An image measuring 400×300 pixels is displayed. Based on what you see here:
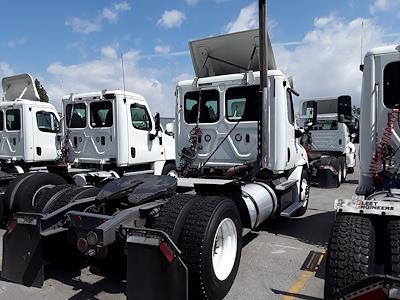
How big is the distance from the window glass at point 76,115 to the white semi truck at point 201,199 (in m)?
3.17

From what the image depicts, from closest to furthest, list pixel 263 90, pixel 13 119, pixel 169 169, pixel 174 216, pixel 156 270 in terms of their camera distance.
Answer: pixel 156 270 → pixel 174 216 → pixel 263 90 → pixel 13 119 → pixel 169 169

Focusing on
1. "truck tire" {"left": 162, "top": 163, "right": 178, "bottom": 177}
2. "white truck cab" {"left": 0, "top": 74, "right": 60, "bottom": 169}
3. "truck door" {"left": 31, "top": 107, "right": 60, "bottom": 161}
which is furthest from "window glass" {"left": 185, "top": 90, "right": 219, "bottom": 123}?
"truck door" {"left": 31, "top": 107, "right": 60, "bottom": 161}

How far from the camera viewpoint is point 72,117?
30.2 feet

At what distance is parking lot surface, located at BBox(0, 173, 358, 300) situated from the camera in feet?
13.4

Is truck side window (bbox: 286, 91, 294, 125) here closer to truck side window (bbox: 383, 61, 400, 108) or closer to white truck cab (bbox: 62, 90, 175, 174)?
truck side window (bbox: 383, 61, 400, 108)

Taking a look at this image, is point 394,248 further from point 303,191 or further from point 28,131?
point 28,131

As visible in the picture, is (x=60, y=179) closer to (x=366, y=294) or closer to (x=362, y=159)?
(x=362, y=159)

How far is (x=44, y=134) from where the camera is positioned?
10062 mm

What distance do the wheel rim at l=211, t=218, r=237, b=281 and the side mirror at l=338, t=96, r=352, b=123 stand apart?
2.22m

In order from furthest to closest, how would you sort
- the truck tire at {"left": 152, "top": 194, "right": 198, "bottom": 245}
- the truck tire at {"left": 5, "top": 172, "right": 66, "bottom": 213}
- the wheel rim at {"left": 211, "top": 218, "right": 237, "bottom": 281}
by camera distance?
the truck tire at {"left": 5, "top": 172, "right": 66, "bottom": 213}
the wheel rim at {"left": 211, "top": 218, "right": 237, "bottom": 281}
the truck tire at {"left": 152, "top": 194, "right": 198, "bottom": 245}

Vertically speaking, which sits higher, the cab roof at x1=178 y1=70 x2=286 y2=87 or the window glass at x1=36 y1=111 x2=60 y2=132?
the cab roof at x1=178 y1=70 x2=286 y2=87

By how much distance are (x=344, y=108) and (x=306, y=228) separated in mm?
2706

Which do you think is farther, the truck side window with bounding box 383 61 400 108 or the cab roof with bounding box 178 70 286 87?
the cab roof with bounding box 178 70 286 87

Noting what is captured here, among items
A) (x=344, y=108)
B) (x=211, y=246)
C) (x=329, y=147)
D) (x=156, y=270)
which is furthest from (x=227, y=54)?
(x=329, y=147)
